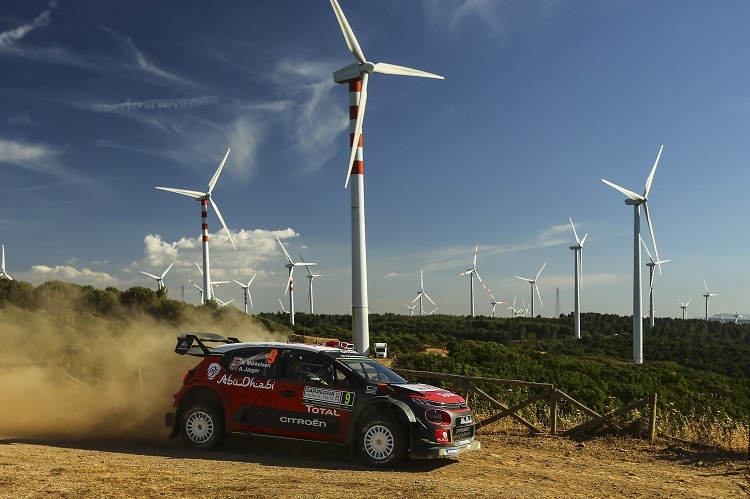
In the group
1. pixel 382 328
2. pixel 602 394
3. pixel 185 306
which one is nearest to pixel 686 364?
pixel 382 328

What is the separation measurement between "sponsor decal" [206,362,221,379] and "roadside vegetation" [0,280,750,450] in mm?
8223

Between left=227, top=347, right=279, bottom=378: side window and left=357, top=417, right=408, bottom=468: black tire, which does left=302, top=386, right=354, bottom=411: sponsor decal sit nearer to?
left=357, top=417, right=408, bottom=468: black tire

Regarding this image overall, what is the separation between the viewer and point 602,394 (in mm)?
31062

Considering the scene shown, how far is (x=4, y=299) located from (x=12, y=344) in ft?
71.0

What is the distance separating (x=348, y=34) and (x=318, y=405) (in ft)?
51.6

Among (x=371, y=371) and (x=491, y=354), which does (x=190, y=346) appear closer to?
(x=371, y=371)

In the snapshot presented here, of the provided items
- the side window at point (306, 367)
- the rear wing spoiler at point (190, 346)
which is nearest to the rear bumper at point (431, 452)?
the side window at point (306, 367)

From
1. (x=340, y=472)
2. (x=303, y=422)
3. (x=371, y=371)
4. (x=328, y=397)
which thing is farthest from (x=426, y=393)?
(x=303, y=422)

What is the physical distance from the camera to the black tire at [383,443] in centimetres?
1112

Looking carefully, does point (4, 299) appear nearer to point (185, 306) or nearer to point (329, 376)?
point (185, 306)

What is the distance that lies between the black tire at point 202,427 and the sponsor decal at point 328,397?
1750 mm

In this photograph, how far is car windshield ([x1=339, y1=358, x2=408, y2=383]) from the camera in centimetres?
1205

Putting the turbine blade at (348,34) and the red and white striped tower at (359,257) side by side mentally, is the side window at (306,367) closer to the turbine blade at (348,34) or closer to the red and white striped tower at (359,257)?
the red and white striped tower at (359,257)

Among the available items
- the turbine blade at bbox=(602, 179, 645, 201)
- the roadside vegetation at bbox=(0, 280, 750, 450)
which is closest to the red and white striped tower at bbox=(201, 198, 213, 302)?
the roadside vegetation at bbox=(0, 280, 750, 450)
